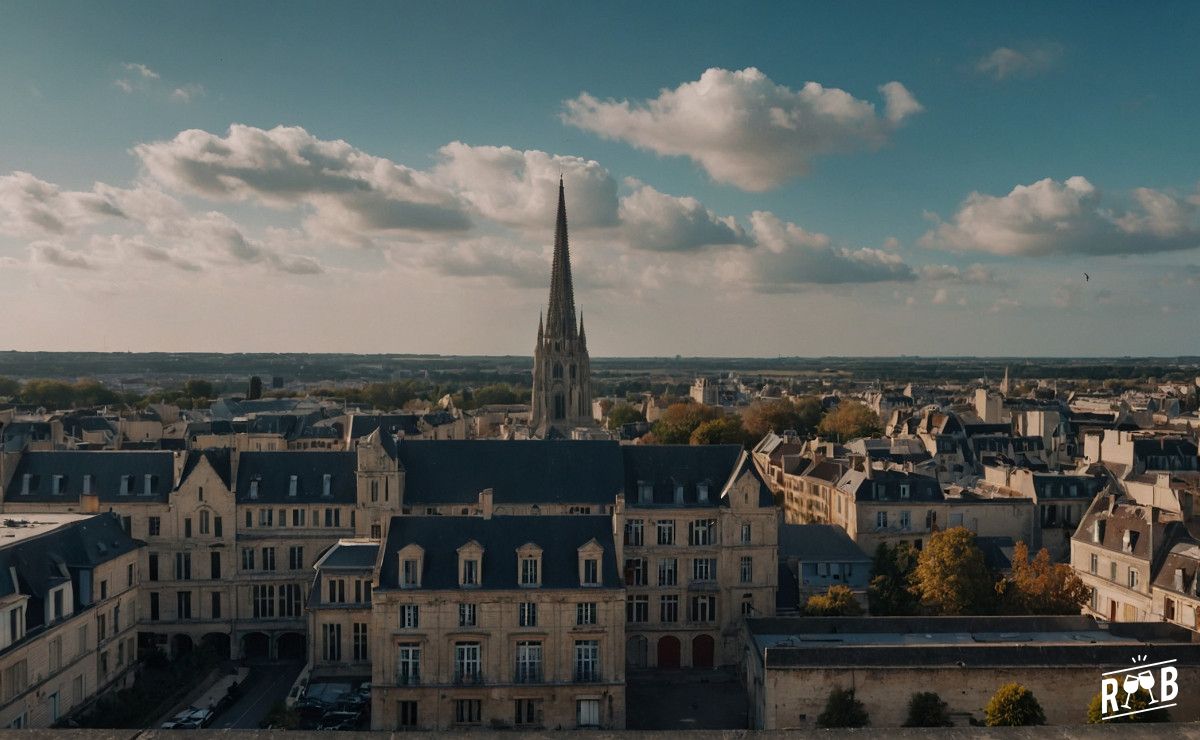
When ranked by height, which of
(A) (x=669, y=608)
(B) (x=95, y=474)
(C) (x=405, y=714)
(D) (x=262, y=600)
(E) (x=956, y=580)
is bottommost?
(C) (x=405, y=714)

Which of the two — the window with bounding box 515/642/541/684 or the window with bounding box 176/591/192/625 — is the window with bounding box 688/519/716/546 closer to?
the window with bounding box 515/642/541/684

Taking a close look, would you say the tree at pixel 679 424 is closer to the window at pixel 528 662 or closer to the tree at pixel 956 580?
the tree at pixel 956 580

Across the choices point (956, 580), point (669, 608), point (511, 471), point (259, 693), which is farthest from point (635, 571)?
point (259, 693)

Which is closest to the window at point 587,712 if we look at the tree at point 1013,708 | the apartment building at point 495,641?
the apartment building at point 495,641

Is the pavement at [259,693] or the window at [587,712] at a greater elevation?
the window at [587,712]

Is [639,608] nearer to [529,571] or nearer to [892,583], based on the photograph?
[529,571]

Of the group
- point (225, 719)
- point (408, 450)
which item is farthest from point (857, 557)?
point (225, 719)
